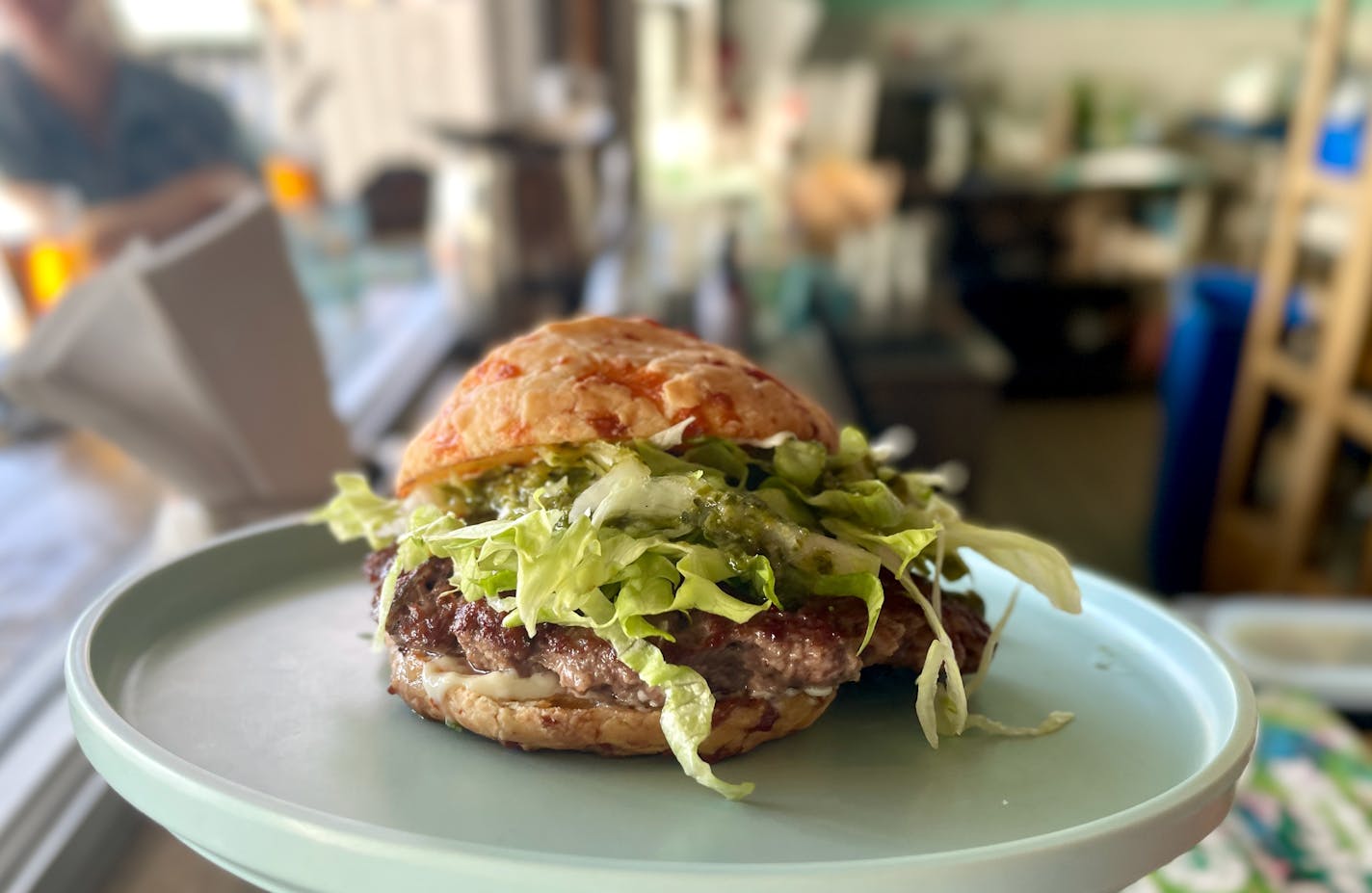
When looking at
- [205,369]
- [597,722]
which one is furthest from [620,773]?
[205,369]

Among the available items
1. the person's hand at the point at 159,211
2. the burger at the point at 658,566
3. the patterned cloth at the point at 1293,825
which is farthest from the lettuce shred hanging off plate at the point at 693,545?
the person's hand at the point at 159,211

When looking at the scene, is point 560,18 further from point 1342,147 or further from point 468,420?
point 468,420

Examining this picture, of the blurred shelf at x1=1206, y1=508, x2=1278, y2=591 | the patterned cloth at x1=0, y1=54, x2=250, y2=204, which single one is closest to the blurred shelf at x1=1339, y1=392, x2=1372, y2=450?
the blurred shelf at x1=1206, y1=508, x2=1278, y2=591

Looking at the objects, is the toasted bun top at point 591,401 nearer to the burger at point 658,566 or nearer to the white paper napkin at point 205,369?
the burger at point 658,566

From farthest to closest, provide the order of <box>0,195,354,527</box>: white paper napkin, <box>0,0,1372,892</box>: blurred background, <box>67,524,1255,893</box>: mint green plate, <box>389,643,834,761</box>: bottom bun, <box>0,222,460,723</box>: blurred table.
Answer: <box>0,222,460,723</box>: blurred table < <box>0,0,1372,892</box>: blurred background < <box>0,195,354,527</box>: white paper napkin < <box>389,643,834,761</box>: bottom bun < <box>67,524,1255,893</box>: mint green plate

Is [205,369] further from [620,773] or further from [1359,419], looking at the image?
[1359,419]

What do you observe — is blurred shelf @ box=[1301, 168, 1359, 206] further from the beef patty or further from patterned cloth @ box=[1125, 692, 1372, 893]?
the beef patty
